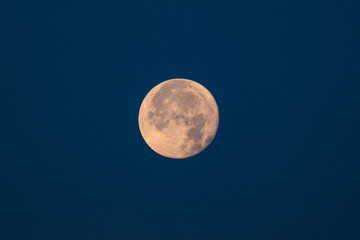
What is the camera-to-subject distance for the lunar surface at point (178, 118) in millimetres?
5988

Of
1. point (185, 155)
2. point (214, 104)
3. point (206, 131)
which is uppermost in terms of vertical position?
point (214, 104)

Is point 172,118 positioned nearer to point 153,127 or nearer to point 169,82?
point 153,127

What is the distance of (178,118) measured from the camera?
19.4ft

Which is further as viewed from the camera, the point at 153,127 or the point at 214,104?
the point at 214,104

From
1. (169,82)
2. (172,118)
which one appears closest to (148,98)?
(169,82)

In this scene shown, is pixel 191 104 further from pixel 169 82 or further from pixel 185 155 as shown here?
pixel 185 155

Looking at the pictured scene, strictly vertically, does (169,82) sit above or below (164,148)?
above

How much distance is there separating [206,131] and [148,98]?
202 cm

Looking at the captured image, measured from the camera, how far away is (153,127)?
20.7 feet

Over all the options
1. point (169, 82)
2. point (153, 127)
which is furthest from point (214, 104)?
point (153, 127)

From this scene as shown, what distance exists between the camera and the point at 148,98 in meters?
6.73

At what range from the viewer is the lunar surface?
599 centimetres

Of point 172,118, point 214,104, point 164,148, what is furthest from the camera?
point 214,104

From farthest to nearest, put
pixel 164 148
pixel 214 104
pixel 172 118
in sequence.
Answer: pixel 214 104
pixel 164 148
pixel 172 118
